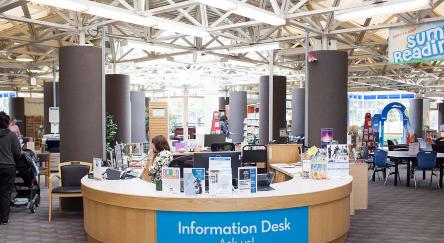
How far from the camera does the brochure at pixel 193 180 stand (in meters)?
4.67

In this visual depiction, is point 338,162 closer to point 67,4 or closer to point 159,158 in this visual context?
point 159,158

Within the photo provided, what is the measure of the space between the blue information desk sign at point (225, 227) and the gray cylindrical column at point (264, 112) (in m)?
9.33

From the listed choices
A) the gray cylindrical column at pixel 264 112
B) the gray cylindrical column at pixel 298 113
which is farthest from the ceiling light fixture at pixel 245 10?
the gray cylindrical column at pixel 298 113

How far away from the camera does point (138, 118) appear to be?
18469 millimetres

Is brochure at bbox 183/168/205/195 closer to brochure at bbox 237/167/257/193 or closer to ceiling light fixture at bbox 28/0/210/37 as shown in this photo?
brochure at bbox 237/167/257/193

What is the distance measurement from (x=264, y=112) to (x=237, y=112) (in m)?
6.75

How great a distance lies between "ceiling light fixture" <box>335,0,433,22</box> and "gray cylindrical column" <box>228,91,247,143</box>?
13467mm

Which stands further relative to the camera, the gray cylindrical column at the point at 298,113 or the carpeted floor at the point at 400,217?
the gray cylindrical column at the point at 298,113

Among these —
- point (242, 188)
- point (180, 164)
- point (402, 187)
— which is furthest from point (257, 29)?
point (242, 188)

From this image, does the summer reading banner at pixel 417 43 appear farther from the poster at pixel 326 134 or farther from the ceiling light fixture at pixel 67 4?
the ceiling light fixture at pixel 67 4

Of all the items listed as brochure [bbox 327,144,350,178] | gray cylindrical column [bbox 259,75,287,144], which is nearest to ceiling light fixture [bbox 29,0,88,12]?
brochure [bbox 327,144,350,178]

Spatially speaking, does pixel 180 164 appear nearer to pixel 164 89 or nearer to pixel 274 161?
pixel 274 161

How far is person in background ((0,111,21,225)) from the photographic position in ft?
22.1

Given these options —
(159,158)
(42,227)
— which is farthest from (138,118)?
(159,158)
